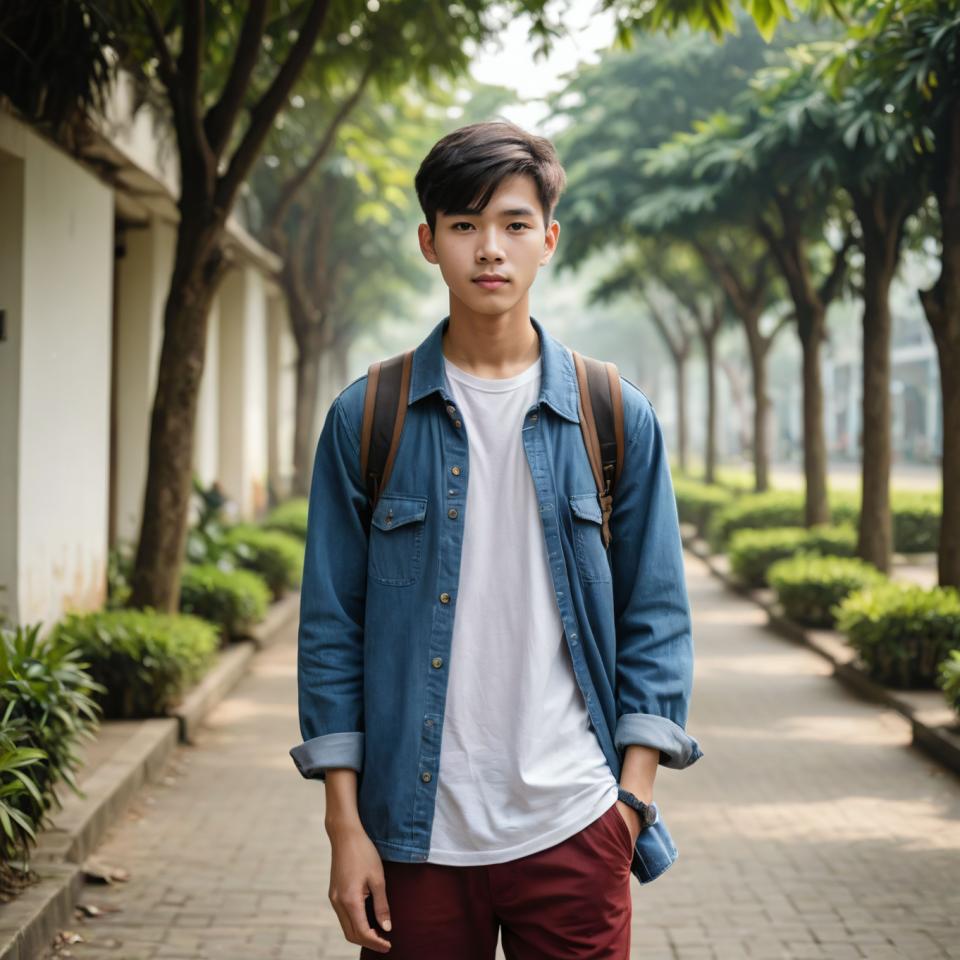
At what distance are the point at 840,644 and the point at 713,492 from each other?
14.6 meters

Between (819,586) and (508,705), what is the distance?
440 inches

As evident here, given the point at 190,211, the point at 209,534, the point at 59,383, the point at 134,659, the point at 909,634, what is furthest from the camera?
the point at 209,534

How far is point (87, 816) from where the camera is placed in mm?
6156

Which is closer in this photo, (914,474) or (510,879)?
(510,879)

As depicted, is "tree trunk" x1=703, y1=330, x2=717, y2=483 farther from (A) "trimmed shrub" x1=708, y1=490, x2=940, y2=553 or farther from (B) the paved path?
(B) the paved path

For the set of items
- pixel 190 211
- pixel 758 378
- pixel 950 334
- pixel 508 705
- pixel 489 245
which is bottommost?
pixel 508 705

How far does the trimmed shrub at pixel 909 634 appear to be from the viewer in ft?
32.0

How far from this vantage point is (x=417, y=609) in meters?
2.48

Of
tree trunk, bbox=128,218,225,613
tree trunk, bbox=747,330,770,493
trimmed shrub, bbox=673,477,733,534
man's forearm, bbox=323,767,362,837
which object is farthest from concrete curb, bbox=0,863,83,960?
trimmed shrub, bbox=673,477,733,534

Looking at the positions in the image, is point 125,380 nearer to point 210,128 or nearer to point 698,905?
point 210,128

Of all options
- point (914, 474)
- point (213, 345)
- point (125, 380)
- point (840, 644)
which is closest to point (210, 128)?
point (125, 380)

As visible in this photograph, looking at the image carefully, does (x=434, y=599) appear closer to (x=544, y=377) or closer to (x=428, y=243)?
(x=544, y=377)

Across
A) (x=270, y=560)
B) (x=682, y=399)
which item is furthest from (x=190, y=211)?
(x=682, y=399)

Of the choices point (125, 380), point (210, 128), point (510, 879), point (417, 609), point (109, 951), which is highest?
point (210, 128)
